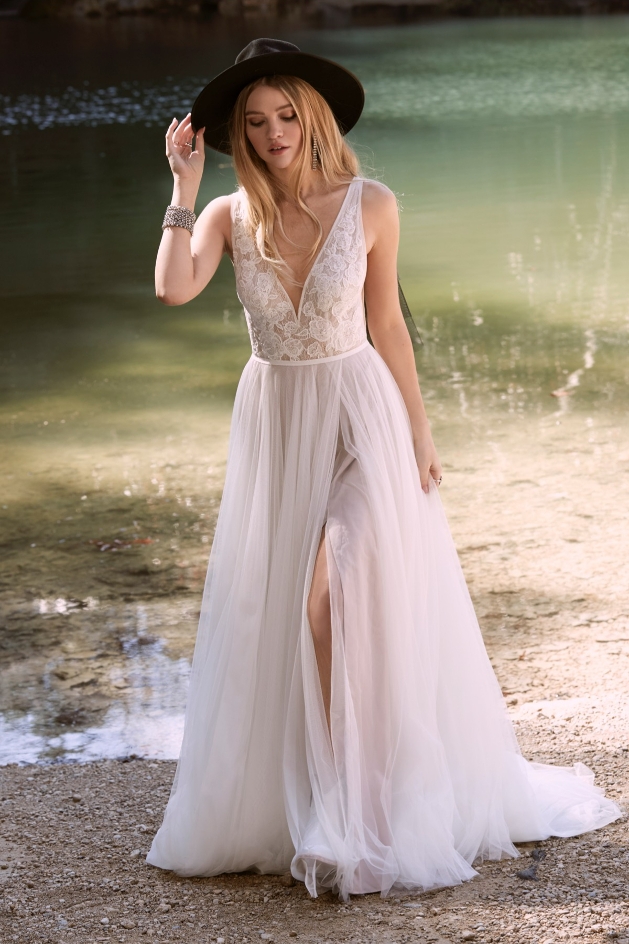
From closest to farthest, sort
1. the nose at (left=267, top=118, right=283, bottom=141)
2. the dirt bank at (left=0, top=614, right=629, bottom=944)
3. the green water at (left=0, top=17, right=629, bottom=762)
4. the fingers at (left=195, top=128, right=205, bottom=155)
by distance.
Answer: the dirt bank at (left=0, top=614, right=629, bottom=944) → the nose at (left=267, top=118, right=283, bottom=141) → the fingers at (left=195, top=128, right=205, bottom=155) → the green water at (left=0, top=17, right=629, bottom=762)

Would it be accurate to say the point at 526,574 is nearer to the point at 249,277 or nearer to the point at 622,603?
the point at 622,603

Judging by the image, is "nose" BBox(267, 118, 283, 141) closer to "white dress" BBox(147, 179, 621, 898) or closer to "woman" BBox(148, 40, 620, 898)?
"woman" BBox(148, 40, 620, 898)

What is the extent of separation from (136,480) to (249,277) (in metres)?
3.65

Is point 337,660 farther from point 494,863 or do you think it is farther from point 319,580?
point 494,863

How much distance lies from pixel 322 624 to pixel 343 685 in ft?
0.48

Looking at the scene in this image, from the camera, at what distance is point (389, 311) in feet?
9.66

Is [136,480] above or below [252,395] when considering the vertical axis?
below

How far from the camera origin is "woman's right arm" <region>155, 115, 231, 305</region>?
9.28ft

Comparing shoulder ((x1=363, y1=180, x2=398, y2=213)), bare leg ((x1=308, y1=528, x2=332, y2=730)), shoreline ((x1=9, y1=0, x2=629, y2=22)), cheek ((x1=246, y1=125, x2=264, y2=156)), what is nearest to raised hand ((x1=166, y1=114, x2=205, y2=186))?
cheek ((x1=246, y1=125, x2=264, y2=156))

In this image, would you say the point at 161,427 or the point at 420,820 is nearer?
the point at 420,820

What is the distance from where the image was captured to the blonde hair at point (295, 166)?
2.79 metres

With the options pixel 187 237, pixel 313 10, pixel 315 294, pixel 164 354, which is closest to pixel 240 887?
pixel 315 294

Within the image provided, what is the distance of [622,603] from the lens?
4.56m

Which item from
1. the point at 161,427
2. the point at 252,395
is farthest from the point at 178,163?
the point at 161,427
